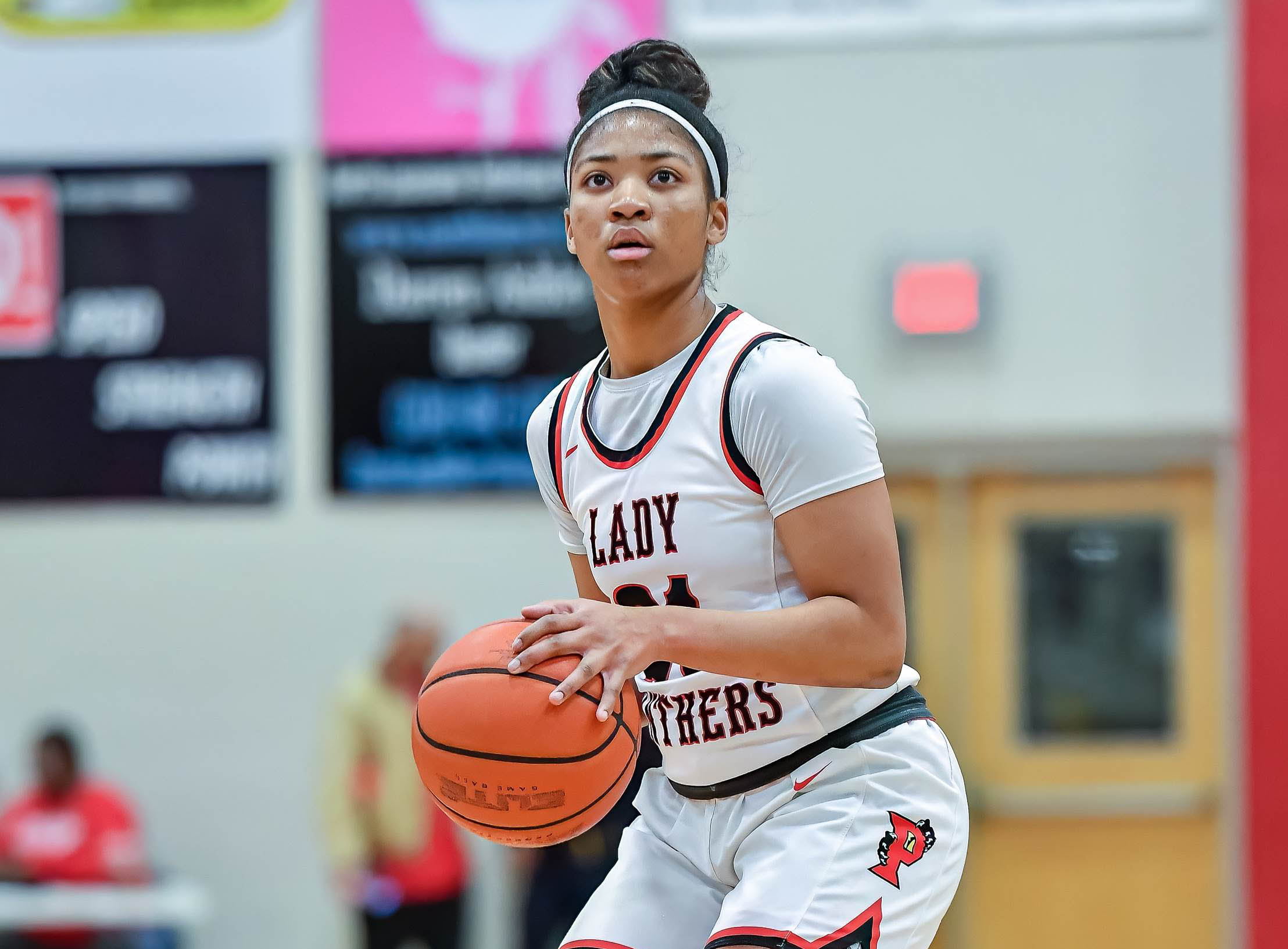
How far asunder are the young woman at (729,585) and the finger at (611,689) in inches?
2.6

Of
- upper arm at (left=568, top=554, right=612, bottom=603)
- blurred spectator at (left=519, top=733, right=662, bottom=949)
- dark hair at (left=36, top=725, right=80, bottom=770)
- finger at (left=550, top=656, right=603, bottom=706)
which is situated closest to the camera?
finger at (left=550, top=656, right=603, bottom=706)

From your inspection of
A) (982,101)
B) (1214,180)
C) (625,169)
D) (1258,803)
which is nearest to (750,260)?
(982,101)

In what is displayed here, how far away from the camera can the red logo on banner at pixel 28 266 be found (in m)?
6.93

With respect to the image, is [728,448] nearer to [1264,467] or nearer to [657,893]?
[657,893]

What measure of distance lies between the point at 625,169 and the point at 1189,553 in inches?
196

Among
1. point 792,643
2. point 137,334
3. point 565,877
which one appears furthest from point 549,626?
point 137,334

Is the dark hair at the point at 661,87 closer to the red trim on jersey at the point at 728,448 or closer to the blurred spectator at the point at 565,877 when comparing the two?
the red trim on jersey at the point at 728,448

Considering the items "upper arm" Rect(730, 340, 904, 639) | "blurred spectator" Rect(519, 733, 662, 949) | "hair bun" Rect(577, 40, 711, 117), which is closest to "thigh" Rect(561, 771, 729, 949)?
"upper arm" Rect(730, 340, 904, 639)

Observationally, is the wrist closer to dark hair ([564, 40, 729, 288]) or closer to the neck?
the neck

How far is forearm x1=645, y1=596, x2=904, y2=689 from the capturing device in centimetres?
203

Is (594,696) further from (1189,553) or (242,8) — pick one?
(242,8)

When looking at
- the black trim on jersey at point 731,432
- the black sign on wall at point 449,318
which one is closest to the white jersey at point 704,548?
the black trim on jersey at point 731,432

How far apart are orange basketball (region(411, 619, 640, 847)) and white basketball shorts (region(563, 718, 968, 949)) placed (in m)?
0.20

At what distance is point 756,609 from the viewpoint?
2.26 meters
